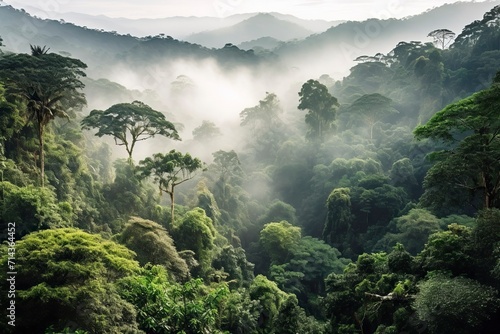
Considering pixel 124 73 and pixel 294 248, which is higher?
pixel 124 73

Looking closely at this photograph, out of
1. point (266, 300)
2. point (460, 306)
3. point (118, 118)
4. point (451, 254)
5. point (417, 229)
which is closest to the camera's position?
point (460, 306)

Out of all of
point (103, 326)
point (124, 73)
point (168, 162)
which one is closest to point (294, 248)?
point (168, 162)

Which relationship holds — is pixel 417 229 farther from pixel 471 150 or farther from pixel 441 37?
pixel 441 37

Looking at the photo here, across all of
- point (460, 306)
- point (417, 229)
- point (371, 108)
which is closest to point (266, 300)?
point (460, 306)

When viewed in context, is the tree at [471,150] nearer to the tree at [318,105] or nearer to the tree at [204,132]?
the tree at [318,105]

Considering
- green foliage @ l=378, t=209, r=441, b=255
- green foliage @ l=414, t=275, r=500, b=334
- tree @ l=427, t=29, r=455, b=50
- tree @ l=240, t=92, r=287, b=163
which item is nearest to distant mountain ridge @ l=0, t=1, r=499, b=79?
tree @ l=427, t=29, r=455, b=50

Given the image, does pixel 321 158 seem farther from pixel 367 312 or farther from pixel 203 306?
pixel 203 306
